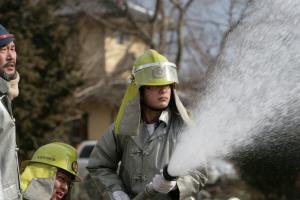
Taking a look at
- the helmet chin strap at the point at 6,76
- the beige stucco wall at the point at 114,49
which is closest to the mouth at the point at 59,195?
the helmet chin strap at the point at 6,76

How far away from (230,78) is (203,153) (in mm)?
599

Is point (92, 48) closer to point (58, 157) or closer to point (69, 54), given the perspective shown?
point (69, 54)

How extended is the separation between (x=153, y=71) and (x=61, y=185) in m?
1.25

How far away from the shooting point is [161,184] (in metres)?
3.95

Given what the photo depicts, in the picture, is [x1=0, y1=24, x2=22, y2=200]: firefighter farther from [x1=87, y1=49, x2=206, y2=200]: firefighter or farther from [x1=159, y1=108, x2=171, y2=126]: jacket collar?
[x1=159, y1=108, x2=171, y2=126]: jacket collar

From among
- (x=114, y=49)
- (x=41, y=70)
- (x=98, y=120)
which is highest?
(x=41, y=70)

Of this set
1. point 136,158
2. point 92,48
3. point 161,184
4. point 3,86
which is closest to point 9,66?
point 3,86

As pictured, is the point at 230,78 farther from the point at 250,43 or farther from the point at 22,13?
the point at 22,13

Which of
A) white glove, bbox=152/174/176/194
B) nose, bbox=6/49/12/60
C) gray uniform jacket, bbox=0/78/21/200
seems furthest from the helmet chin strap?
white glove, bbox=152/174/176/194

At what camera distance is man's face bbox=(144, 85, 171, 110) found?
4.45 meters

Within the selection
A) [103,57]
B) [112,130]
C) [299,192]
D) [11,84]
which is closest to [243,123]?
[112,130]

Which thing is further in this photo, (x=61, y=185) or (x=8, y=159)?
(x=61, y=185)

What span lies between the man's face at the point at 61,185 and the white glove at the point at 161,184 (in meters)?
1.18

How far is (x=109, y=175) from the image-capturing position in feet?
15.1
